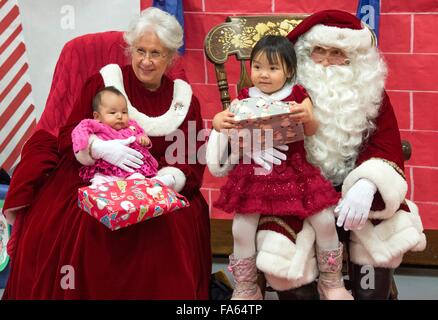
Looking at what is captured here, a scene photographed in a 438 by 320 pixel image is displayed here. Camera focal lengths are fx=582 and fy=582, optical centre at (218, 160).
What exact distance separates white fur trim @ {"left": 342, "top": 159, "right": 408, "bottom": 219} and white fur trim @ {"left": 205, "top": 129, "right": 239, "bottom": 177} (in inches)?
15.8

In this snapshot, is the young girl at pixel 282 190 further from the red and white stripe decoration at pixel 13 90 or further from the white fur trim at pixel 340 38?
the red and white stripe decoration at pixel 13 90

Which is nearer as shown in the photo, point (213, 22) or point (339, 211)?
point (339, 211)

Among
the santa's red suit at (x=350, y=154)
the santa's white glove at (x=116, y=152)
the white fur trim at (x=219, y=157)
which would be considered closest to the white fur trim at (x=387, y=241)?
the santa's red suit at (x=350, y=154)

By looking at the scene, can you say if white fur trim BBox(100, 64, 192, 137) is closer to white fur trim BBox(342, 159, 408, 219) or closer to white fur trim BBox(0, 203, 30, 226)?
white fur trim BBox(0, 203, 30, 226)

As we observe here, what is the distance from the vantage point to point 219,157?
6.70ft

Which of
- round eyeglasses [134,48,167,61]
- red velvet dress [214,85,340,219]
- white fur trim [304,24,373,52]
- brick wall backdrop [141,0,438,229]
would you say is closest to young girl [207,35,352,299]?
red velvet dress [214,85,340,219]

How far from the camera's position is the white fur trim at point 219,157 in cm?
203

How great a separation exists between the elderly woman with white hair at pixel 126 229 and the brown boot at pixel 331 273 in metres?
0.44

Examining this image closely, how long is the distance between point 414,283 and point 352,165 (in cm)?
104

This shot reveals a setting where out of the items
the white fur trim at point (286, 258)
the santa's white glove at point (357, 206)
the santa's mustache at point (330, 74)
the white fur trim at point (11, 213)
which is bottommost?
the white fur trim at point (286, 258)
